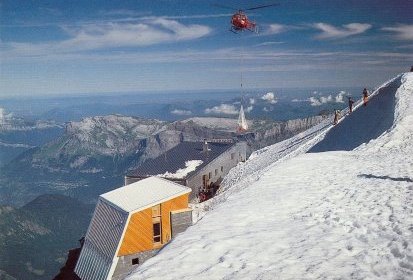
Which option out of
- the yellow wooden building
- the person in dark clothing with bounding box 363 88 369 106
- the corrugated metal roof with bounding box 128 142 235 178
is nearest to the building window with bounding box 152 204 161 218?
the yellow wooden building

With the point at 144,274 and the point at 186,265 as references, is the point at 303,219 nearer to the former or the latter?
the point at 186,265

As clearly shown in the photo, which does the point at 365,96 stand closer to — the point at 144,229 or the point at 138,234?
the point at 144,229

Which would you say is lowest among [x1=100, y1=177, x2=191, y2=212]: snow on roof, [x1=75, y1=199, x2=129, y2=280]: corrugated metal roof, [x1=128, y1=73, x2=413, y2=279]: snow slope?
[x1=75, y1=199, x2=129, y2=280]: corrugated metal roof

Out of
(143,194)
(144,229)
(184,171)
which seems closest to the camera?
(144,229)

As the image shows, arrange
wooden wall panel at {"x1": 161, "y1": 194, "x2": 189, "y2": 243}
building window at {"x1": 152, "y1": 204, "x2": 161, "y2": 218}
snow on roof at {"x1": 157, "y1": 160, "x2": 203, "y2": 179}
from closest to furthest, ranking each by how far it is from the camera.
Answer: building window at {"x1": 152, "y1": 204, "x2": 161, "y2": 218}, wooden wall panel at {"x1": 161, "y1": 194, "x2": 189, "y2": 243}, snow on roof at {"x1": 157, "y1": 160, "x2": 203, "y2": 179}

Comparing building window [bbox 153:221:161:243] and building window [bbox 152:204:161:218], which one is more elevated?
building window [bbox 152:204:161:218]

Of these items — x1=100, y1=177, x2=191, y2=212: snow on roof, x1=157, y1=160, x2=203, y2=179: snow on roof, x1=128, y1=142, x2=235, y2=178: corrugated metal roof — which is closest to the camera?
x1=100, y1=177, x2=191, y2=212: snow on roof

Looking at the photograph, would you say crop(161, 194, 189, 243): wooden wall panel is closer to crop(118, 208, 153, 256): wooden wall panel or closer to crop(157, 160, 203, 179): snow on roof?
crop(118, 208, 153, 256): wooden wall panel

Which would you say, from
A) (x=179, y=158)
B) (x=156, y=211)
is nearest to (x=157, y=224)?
(x=156, y=211)

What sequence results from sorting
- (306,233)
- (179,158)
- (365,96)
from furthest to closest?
(179,158) → (365,96) → (306,233)
